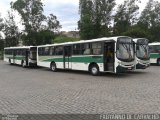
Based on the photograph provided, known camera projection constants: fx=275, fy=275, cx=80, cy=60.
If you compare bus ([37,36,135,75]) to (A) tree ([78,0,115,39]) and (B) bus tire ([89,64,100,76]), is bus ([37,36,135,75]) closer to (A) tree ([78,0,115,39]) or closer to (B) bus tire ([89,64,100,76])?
(B) bus tire ([89,64,100,76])

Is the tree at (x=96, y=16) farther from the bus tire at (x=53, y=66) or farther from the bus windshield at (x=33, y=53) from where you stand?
the bus tire at (x=53, y=66)

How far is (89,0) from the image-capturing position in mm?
55000

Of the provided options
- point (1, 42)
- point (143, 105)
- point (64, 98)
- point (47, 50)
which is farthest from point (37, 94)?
point (1, 42)

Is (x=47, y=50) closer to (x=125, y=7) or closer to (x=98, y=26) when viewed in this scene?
(x=98, y=26)

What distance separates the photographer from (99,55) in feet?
64.9

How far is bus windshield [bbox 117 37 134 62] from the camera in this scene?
61.6 feet

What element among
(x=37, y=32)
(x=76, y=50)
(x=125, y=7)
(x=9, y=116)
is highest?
(x=125, y=7)

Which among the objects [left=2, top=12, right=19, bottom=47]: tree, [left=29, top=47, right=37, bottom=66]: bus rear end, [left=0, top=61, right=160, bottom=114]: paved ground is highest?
[left=2, top=12, right=19, bottom=47]: tree

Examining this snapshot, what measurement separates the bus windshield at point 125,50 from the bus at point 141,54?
2.30 meters

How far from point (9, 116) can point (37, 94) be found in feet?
13.1

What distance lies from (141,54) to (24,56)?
51.2 feet

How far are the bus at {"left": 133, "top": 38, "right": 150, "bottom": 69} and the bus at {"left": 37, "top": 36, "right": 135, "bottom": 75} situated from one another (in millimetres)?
2393

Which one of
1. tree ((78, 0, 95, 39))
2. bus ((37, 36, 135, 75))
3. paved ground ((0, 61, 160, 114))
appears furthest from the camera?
tree ((78, 0, 95, 39))

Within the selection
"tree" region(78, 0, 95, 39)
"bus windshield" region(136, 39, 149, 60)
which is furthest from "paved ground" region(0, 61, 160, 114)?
"tree" region(78, 0, 95, 39)
